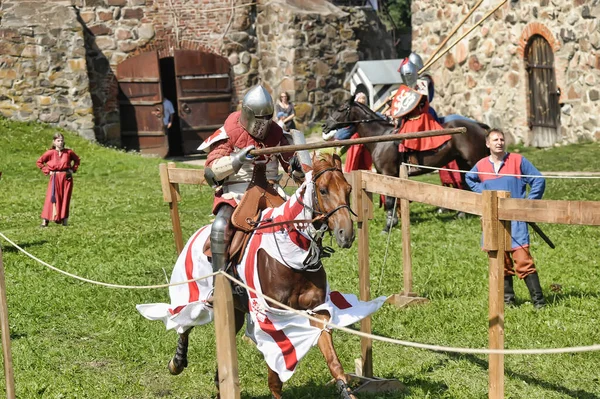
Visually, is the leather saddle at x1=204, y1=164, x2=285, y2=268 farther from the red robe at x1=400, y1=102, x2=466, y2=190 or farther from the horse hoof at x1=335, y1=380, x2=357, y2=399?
the red robe at x1=400, y1=102, x2=466, y2=190

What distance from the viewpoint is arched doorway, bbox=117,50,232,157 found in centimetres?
2380

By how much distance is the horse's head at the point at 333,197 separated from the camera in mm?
5754

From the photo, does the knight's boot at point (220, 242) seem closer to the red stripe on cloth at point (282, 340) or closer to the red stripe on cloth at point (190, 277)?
the red stripe on cloth at point (282, 340)

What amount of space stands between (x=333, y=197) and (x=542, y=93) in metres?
14.5

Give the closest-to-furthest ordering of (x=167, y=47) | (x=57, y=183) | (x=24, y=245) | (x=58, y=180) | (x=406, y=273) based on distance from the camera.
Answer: (x=406, y=273)
(x=24, y=245)
(x=57, y=183)
(x=58, y=180)
(x=167, y=47)

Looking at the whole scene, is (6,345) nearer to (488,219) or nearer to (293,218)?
(293,218)

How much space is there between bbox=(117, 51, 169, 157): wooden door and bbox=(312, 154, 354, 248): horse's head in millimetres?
18154

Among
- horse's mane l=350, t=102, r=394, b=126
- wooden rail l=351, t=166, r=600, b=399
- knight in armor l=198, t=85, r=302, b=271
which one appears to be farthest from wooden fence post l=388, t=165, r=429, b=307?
horse's mane l=350, t=102, r=394, b=126

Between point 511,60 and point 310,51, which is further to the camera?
point 310,51

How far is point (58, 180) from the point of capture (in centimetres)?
1485

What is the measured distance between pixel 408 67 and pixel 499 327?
28.2 ft

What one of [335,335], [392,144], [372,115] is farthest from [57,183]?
[335,335]

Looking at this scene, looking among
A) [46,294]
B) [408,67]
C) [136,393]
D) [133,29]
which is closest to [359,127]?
[408,67]

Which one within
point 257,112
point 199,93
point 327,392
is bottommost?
point 327,392
